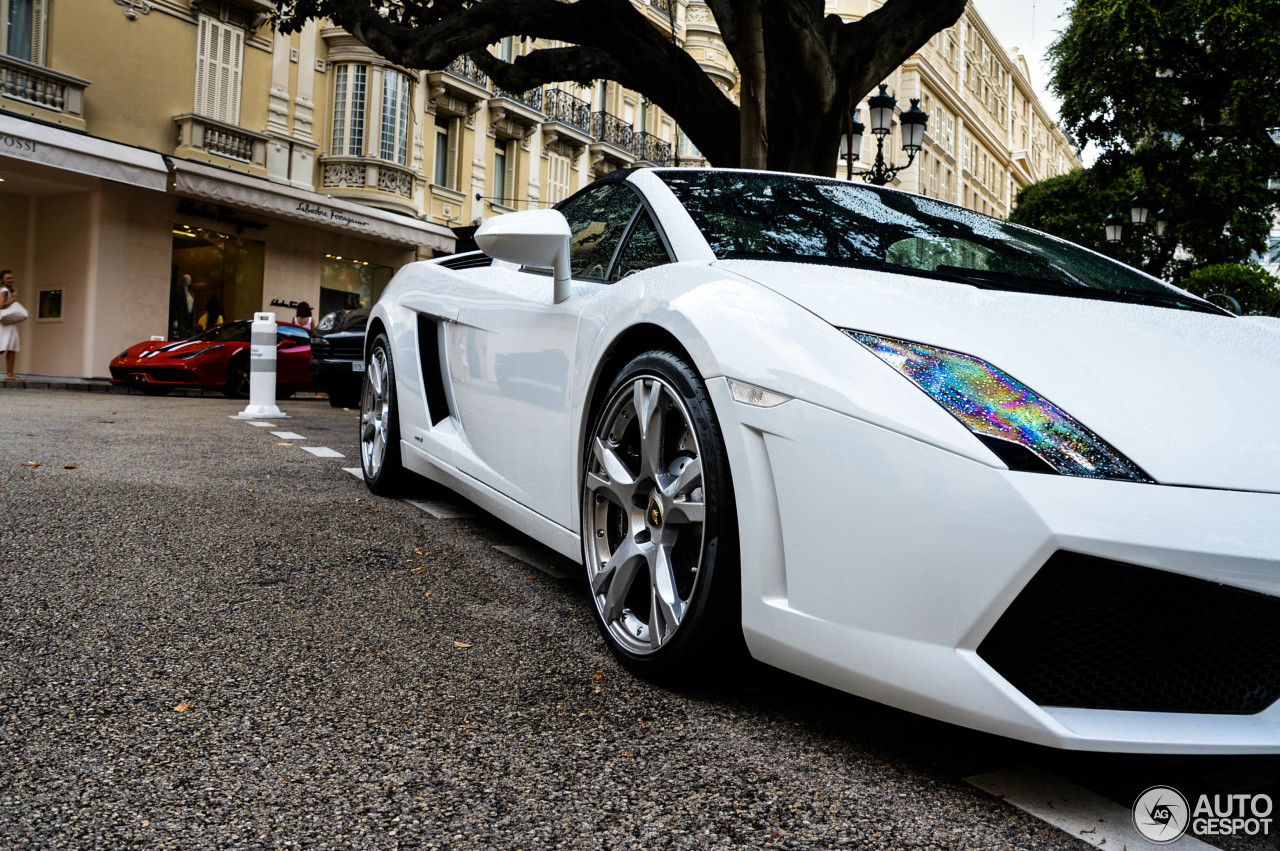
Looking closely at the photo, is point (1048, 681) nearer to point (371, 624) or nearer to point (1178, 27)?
point (371, 624)

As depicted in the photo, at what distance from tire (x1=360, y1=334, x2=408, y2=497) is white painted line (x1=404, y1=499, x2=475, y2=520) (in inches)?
5.2

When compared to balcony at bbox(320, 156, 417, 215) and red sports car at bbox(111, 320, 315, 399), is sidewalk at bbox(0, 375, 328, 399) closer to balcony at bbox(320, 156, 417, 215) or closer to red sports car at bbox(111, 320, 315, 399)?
red sports car at bbox(111, 320, 315, 399)

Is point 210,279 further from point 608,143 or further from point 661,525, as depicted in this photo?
point 661,525

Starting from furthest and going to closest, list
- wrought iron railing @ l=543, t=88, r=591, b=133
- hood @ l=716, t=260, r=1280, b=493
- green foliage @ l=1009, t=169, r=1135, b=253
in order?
green foliage @ l=1009, t=169, r=1135, b=253 < wrought iron railing @ l=543, t=88, r=591, b=133 < hood @ l=716, t=260, r=1280, b=493

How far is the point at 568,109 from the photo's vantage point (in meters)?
30.8

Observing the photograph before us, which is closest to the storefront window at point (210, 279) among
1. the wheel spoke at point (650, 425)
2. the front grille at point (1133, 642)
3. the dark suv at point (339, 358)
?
the dark suv at point (339, 358)

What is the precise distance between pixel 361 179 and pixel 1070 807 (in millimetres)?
21974

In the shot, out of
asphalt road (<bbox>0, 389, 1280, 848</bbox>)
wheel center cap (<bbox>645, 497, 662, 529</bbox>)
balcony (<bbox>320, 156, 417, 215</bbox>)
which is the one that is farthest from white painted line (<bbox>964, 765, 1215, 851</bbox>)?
balcony (<bbox>320, 156, 417, 215</bbox>)

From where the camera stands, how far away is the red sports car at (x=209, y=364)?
1465cm

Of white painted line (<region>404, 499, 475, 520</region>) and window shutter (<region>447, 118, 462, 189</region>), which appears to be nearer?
white painted line (<region>404, 499, 475, 520</region>)

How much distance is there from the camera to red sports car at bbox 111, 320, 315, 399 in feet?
48.1

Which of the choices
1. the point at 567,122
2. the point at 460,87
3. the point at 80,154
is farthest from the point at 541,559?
the point at 567,122

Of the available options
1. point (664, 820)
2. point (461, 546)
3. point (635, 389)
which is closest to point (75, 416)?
point (461, 546)

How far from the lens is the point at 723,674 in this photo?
2205mm
